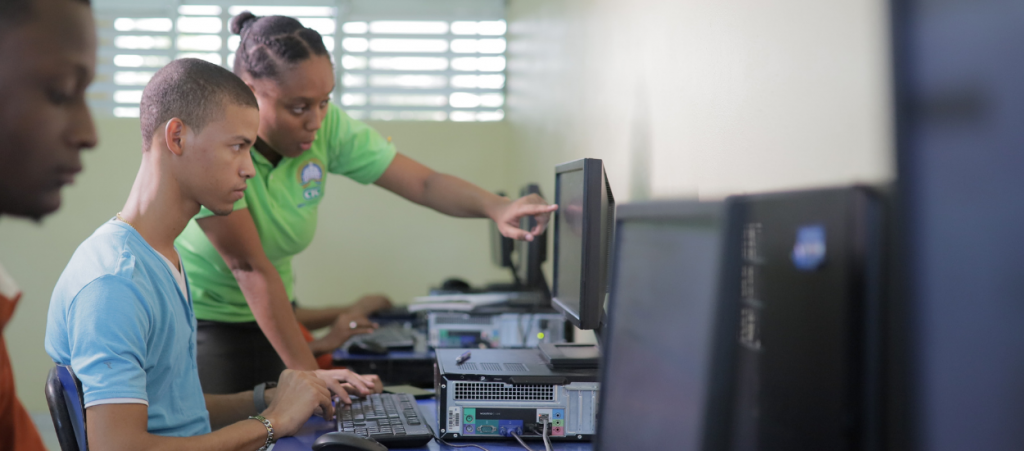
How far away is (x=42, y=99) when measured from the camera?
1.27 feet

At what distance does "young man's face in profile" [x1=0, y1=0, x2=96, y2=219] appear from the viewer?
0.38m

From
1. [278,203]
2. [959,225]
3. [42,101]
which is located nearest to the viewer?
[42,101]

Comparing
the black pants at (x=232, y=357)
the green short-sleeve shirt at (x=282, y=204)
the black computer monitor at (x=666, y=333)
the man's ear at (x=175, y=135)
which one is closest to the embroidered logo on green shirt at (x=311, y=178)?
the green short-sleeve shirt at (x=282, y=204)

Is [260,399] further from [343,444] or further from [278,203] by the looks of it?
[278,203]

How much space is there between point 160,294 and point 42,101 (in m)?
0.88

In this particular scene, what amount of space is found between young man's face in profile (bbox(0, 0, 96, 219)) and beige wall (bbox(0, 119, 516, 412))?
3.65 meters

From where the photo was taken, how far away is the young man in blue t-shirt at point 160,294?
3.40 ft

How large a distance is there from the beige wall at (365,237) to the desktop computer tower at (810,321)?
11.1ft

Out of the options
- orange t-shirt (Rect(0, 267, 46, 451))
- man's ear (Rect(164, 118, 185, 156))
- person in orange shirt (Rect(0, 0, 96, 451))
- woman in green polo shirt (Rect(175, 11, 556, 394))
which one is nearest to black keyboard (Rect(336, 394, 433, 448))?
woman in green polo shirt (Rect(175, 11, 556, 394))

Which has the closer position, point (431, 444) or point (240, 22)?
point (431, 444)

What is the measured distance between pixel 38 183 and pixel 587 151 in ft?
6.12

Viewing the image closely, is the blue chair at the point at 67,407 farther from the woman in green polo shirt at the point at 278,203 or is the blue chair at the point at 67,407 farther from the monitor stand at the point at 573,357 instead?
the monitor stand at the point at 573,357

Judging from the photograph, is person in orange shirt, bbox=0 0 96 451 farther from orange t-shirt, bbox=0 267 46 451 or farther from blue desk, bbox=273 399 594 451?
blue desk, bbox=273 399 594 451

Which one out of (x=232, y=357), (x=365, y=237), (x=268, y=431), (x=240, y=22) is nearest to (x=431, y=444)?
(x=268, y=431)
